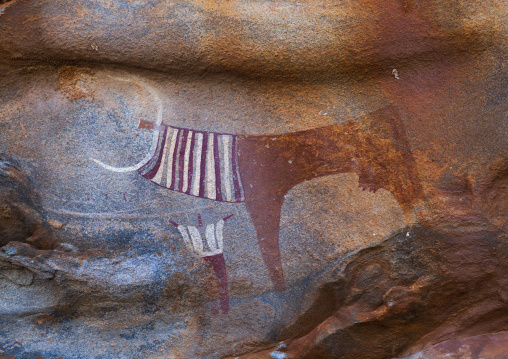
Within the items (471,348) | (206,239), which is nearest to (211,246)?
(206,239)

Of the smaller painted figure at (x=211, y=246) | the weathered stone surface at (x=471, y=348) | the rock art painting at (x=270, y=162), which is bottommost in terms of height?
the weathered stone surface at (x=471, y=348)

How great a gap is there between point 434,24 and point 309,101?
2.56 ft

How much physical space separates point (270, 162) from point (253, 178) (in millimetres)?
133

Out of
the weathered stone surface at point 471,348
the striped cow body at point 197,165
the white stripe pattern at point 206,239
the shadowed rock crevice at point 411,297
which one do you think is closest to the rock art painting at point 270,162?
the striped cow body at point 197,165

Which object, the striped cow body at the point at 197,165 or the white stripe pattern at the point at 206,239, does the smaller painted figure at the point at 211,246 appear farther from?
the striped cow body at the point at 197,165

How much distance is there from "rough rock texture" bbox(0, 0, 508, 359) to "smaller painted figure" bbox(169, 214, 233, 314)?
1 cm

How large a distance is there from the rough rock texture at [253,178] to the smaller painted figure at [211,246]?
1cm

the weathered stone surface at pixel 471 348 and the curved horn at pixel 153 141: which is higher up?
the curved horn at pixel 153 141

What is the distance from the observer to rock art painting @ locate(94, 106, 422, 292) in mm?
2500

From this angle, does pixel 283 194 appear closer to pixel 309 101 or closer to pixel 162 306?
pixel 309 101

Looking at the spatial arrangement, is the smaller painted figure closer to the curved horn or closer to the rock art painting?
Answer: the rock art painting

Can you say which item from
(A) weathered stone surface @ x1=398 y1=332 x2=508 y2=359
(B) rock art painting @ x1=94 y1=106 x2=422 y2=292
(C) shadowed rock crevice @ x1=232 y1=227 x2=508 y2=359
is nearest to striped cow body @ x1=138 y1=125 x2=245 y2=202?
(B) rock art painting @ x1=94 y1=106 x2=422 y2=292

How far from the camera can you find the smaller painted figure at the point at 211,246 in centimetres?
250

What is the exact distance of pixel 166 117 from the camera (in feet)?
8.61
